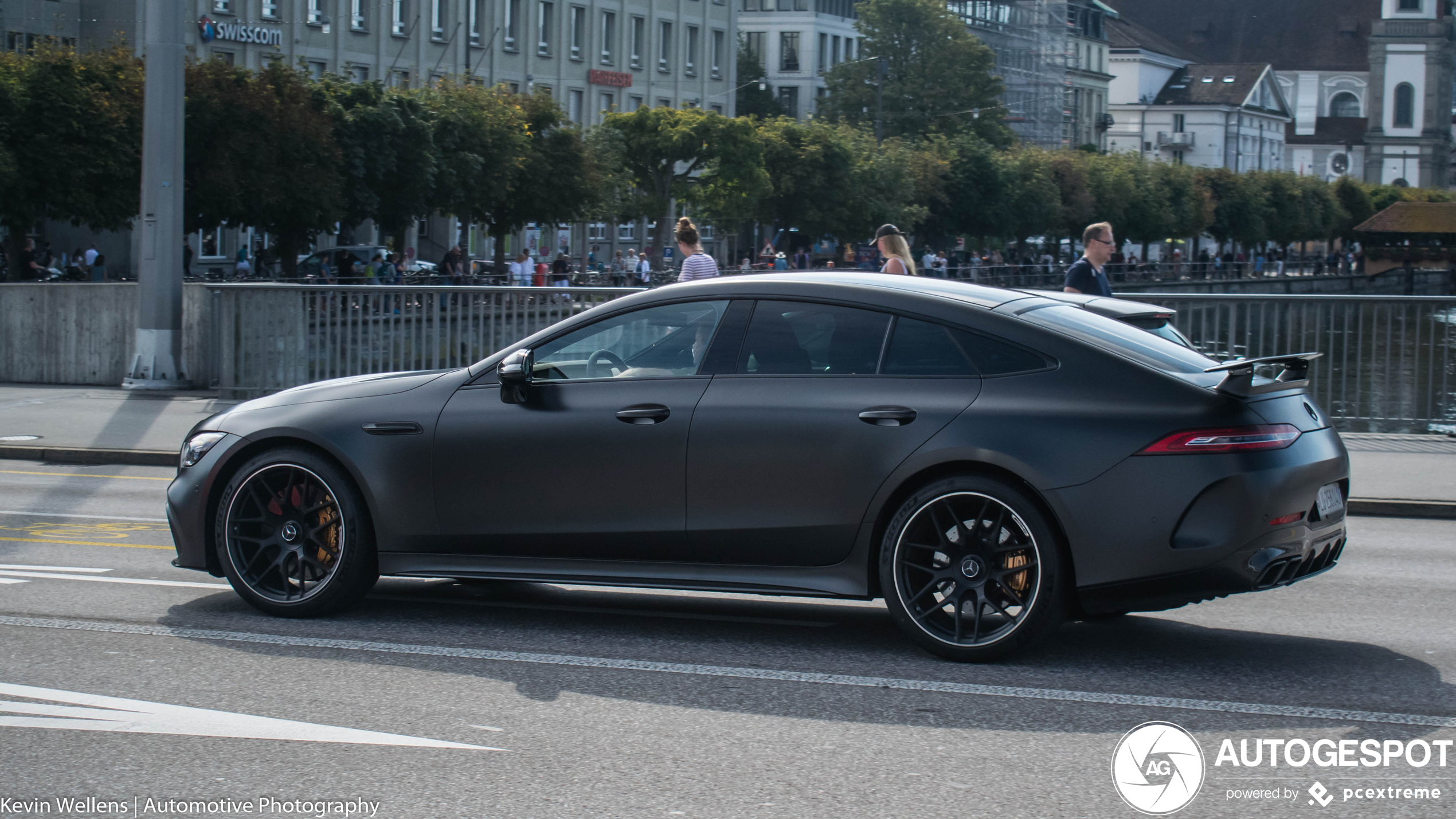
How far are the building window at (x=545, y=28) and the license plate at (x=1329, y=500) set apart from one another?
68.4 m

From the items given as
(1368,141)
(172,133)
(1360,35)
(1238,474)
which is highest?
(1360,35)

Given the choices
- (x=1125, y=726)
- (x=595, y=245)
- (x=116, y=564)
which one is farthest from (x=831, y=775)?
(x=595, y=245)

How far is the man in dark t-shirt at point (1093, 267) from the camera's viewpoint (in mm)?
11891

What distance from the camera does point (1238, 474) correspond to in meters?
5.85

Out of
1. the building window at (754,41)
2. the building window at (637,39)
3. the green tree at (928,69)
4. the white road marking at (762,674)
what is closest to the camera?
the white road marking at (762,674)

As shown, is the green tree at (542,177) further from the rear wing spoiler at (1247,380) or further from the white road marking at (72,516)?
the rear wing spoiler at (1247,380)

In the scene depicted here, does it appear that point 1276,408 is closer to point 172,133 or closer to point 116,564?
point 116,564

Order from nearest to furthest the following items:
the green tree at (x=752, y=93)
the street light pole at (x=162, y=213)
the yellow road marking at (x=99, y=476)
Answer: the yellow road marking at (x=99, y=476) → the street light pole at (x=162, y=213) → the green tree at (x=752, y=93)

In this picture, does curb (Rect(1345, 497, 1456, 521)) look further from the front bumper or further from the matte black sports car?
the front bumper

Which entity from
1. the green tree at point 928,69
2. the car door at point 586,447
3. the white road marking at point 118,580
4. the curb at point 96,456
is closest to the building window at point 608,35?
the green tree at point 928,69

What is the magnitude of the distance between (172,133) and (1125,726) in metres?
15.3

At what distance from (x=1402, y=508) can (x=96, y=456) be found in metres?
10.4

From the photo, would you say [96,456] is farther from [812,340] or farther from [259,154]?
[259,154]

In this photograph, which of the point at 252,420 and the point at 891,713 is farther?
the point at 252,420
